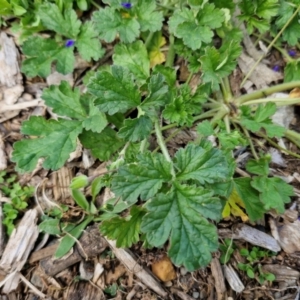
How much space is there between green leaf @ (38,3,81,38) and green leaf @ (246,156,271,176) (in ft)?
3.51

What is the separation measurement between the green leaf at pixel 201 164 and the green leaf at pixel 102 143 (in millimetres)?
421

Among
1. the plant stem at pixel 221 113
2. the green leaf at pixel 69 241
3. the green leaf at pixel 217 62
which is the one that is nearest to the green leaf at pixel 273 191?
the plant stem at pixel 221 113

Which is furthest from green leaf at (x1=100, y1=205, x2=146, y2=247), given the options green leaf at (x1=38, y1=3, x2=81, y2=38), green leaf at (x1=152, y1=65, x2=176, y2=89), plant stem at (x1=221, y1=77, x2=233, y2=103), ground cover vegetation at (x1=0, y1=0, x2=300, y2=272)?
green leaf at (x1=38, y1=3, x2=81, y2=38)

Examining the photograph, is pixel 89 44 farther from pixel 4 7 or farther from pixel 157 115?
pixel 157 115

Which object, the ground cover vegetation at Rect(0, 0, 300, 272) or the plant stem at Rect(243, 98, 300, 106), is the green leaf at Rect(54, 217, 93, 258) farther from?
the plant stem at Rect(243, 98, 300, 106)

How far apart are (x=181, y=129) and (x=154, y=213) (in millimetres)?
644

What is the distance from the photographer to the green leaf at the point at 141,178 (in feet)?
5.36

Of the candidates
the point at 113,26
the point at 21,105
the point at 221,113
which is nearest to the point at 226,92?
the point at 221,113

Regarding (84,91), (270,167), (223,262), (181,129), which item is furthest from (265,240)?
(84,91)

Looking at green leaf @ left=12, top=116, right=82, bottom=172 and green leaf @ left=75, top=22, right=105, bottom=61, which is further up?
green leaf @ left=75, top=22, right=105, bottom=61

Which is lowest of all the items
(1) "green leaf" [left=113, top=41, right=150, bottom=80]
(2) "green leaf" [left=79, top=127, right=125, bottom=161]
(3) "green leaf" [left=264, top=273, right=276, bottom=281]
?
(3) "green leaf" [left=264, top=273, right=276, bottom=281]

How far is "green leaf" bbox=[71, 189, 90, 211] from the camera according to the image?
6.65ft

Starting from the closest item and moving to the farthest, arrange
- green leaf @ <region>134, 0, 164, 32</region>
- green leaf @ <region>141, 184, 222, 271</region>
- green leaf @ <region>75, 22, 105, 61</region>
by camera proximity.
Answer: green leaf @ <region>141, 184, 222, 271</region>, green leaf @ <region>134, 0, 164, 32</region>, green leaf @ <region>75, 22, 105, 61</region>

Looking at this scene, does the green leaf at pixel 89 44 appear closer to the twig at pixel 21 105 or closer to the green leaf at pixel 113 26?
the green leaf at pixel 113 26
